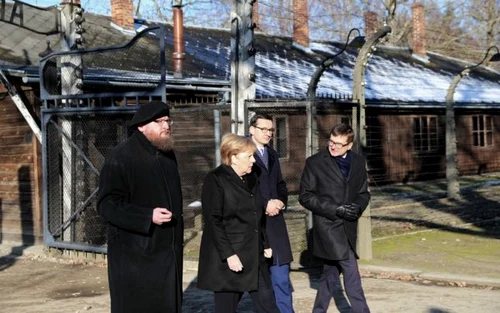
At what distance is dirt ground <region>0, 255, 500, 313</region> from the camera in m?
8.09

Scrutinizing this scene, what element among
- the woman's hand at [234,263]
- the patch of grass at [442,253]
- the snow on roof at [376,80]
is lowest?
the patch of grass at [442,253]

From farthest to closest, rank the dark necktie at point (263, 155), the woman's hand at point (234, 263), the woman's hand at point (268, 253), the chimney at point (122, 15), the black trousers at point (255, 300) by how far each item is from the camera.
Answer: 1. the chimney at point (122, 15)
2. the dark necktie at point (263, 155)
3. the woman's hand at point (268, 253)
4. the black trousers at point (255, 300)
5. the woman's hand at point (234, 263)

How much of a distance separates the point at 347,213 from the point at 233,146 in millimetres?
1453

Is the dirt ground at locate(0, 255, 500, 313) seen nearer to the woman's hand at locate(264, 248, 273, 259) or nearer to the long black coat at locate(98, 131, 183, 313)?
the woman's hand at locate(264, 248, 273, 259)

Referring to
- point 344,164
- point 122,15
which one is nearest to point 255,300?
point 344,164

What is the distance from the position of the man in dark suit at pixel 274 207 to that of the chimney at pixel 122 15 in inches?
641

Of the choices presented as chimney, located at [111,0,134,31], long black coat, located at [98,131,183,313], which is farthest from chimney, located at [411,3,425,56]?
long black coat, located at [98,131,183,313]

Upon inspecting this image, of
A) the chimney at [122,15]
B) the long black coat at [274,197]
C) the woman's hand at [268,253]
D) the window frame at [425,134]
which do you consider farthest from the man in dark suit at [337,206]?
the window frame at [425,134]

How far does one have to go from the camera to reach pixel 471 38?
51.8 meters

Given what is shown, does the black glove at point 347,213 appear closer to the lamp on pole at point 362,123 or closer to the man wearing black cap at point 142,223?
the man wearing black cap at point 142,223

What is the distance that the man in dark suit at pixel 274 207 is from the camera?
680 cm

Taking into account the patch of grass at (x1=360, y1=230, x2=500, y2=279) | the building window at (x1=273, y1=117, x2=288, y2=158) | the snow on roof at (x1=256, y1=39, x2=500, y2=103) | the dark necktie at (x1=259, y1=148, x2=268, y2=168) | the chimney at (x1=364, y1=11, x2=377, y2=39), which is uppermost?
the chimney at (x1=364, y1=11, x2=377, y2=39)

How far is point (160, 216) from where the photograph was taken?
506cm

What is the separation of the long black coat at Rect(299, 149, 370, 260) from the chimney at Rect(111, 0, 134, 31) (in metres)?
16.3
